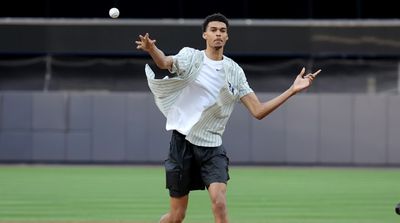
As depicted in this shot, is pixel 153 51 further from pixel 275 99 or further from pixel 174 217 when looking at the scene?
pixel 174 217

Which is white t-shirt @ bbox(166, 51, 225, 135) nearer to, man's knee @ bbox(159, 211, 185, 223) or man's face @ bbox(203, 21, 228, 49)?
man's face @ bbox(203, 21, 228, 49)

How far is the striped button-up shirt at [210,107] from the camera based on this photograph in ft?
33.3

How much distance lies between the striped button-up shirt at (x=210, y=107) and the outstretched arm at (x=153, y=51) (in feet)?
0.98

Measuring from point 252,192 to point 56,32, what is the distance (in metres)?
11.9

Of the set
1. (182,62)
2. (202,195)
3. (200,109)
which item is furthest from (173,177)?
(202,195)

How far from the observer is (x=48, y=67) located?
30094 mm

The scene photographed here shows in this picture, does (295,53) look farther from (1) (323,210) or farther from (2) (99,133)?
(1) (323,210)

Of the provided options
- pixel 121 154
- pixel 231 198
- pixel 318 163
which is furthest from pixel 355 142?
pixel 231 198

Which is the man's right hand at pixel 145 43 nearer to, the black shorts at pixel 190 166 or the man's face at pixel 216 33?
the man's face at pixel 216 33

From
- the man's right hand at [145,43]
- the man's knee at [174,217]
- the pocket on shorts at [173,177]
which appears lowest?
the man's knee at [174,217]

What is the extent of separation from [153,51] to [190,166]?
1.45m

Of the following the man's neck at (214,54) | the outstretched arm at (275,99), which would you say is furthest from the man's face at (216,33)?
the outstretched arm at (275,99)

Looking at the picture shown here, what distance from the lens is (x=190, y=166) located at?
1038cm

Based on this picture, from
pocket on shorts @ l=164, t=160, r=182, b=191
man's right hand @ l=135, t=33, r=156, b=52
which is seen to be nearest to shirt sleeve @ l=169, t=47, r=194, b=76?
man's right hand @ l=135, t=33, r=156, b=52
